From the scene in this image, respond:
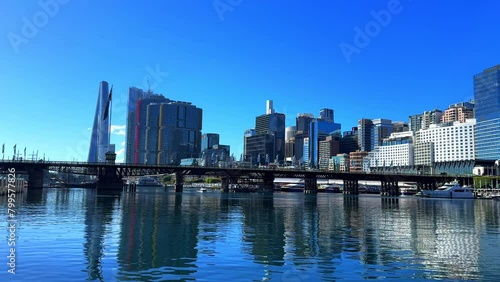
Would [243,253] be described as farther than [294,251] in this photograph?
No

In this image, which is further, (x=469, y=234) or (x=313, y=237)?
(x=469, y=234)

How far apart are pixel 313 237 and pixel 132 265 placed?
69.8ft

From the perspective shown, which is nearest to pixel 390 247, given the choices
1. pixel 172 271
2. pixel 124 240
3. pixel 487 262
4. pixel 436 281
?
pixel 487 262

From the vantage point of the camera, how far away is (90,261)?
95.6 ft

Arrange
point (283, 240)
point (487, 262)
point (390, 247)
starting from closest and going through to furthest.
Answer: point (487, 262) → point (390, 247) → point (283, 240)

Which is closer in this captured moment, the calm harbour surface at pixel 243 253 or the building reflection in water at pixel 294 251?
the calm harbour surface at pixel 243 253

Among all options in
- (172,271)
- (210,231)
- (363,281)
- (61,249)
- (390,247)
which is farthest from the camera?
(210,231)

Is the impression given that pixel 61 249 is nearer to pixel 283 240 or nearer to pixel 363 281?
pixel 283 240

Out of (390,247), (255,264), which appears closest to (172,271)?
(255,264)

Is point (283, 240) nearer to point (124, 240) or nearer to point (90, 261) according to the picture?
point (124, 240)

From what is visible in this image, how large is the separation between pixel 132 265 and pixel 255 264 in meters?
8.04

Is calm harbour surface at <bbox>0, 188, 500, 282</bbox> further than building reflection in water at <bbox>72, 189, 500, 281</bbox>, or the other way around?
building reflection in water at <bbox>72, 189, 500, 281</bbox>

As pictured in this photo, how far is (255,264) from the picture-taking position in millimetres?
29547

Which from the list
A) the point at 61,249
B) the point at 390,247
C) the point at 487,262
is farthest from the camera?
the point at 390,247
